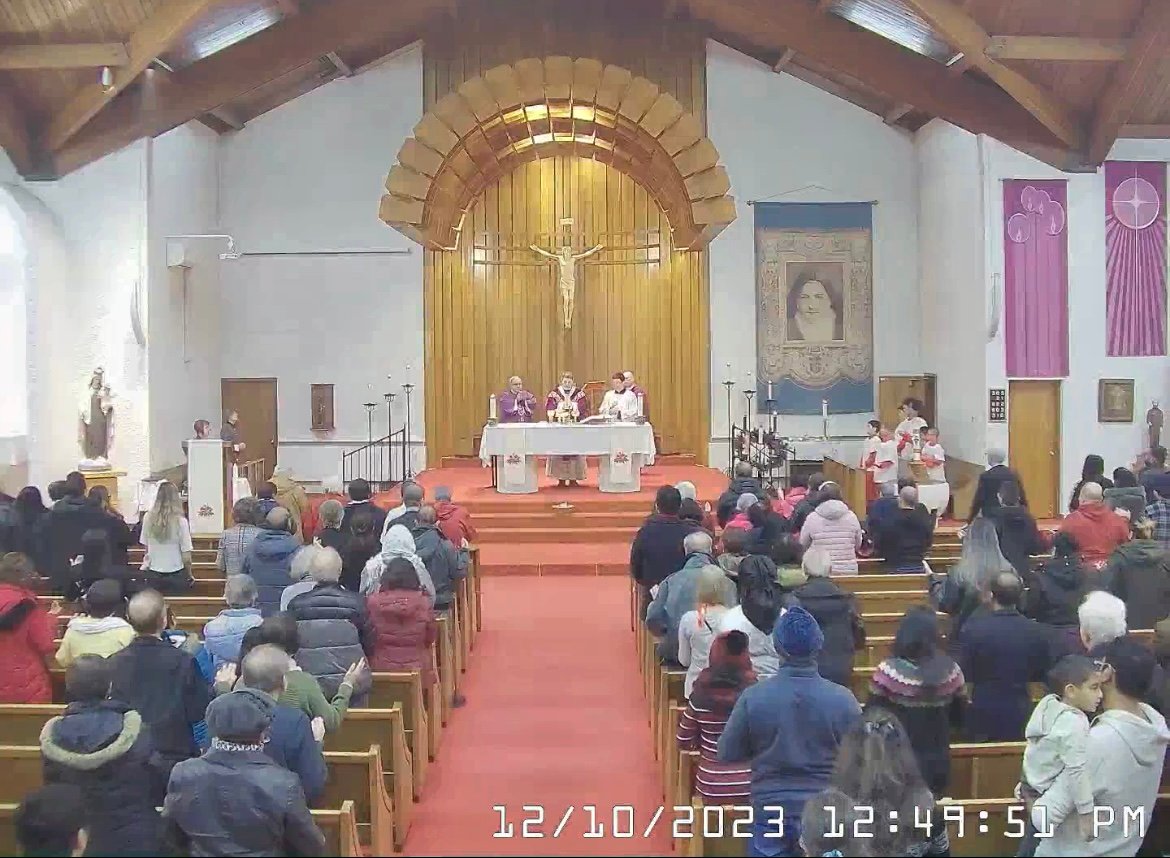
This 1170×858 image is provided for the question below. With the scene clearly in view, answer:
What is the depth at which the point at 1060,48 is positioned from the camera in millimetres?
11227

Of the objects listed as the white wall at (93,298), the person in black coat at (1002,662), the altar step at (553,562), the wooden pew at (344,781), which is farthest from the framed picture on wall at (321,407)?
the person in black coat at (1002,662)

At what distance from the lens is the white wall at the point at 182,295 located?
526 inches

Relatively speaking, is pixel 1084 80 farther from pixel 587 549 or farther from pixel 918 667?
pixel 918 667

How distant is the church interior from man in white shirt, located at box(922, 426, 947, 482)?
0.55 ft

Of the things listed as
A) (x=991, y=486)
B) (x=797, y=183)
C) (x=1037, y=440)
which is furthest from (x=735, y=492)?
(x=797, y=183)

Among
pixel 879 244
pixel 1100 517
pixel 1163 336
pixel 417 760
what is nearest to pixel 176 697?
pixel 417 760

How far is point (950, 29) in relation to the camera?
1121 cm

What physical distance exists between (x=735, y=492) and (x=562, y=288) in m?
8.33

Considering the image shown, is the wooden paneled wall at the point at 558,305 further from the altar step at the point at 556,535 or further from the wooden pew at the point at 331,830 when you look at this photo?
the wooden pew at the point at 331,830

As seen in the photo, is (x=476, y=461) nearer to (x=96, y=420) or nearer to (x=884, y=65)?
(x=96, y=420)

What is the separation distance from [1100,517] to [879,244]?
936cm

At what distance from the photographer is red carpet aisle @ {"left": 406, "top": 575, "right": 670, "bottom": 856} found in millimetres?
5164

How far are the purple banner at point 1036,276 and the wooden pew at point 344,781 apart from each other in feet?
34.3

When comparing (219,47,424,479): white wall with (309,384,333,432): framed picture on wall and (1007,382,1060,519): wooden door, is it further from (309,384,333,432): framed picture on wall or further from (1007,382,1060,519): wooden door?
(1007,382,1060,519): wooden door
